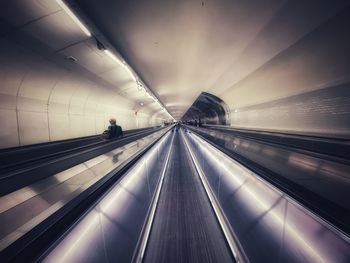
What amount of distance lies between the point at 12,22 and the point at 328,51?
29.5ft

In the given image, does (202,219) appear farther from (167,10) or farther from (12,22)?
(12,22)

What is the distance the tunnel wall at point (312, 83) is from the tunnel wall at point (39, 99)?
8624 millimetres

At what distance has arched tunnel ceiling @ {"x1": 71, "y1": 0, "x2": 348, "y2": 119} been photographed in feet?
13.1

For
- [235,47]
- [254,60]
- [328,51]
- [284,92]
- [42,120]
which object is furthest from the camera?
[284,92]

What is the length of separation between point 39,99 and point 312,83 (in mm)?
11808

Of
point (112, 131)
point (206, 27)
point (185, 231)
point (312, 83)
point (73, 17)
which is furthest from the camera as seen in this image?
point (112, 131)

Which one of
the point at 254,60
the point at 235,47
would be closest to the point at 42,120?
the point at 235,47

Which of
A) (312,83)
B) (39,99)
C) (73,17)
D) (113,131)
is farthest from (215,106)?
(73,17)

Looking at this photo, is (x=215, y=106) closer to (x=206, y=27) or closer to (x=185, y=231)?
(x=206, y=27)

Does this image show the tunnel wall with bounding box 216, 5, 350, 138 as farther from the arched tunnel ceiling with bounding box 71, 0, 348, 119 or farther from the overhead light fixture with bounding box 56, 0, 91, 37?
the overhead light fixture with bounding box 56, 0, 91, 37

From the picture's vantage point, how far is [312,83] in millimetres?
6359

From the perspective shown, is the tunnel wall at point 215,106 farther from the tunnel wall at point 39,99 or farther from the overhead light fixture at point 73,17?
the overhead light fixture at point 73,17

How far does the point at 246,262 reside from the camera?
7.56ft

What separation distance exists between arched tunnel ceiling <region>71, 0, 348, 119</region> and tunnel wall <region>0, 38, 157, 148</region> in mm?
3052
